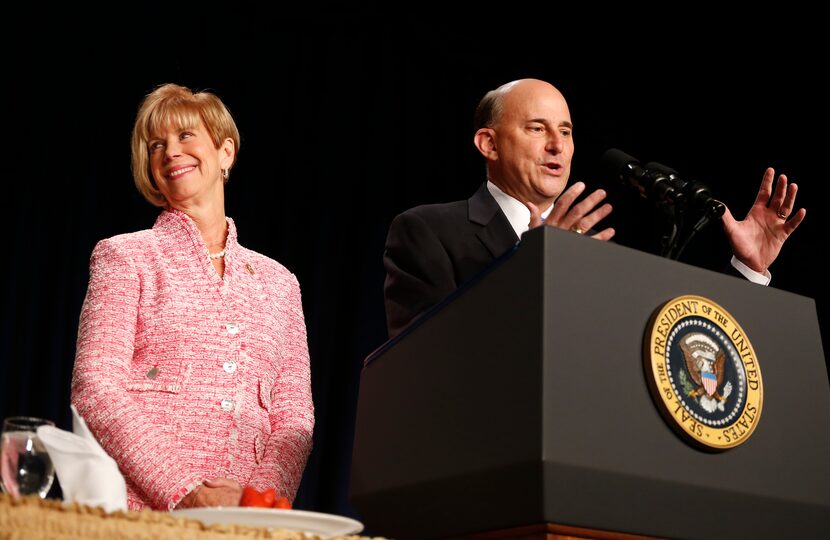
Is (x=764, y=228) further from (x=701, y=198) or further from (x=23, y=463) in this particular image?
(x=23, y=463)

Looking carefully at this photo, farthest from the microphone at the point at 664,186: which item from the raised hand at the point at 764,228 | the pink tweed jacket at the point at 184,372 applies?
the pink tweed jacket at the point at 184,372

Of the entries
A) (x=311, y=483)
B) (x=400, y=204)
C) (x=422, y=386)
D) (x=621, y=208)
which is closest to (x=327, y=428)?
(x=311, y=483)

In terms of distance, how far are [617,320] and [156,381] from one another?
0.91 m

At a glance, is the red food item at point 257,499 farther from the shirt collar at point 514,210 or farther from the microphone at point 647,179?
the shirt collar at point 514,210

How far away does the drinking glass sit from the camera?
35.9 inches

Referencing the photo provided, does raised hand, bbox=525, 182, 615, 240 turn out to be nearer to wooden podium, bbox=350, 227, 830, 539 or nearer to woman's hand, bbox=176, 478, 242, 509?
wooden podium, bbox=350, 227, 830, 539

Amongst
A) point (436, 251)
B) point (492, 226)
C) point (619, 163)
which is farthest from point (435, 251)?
point (619, 163)

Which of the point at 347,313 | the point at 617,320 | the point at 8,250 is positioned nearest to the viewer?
the point at 617,320

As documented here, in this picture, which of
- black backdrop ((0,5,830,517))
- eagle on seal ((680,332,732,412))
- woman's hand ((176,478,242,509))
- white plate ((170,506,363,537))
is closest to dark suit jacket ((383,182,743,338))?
woman's hand ((176,478,242,509))

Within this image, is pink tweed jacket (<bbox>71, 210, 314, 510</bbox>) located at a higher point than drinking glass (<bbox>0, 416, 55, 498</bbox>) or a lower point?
higher

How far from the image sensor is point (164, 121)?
192 centimetres

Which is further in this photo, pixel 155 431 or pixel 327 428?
pixel 327 428

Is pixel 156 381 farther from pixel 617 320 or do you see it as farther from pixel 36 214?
pixel 36 214

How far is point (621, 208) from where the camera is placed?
13.7ft
